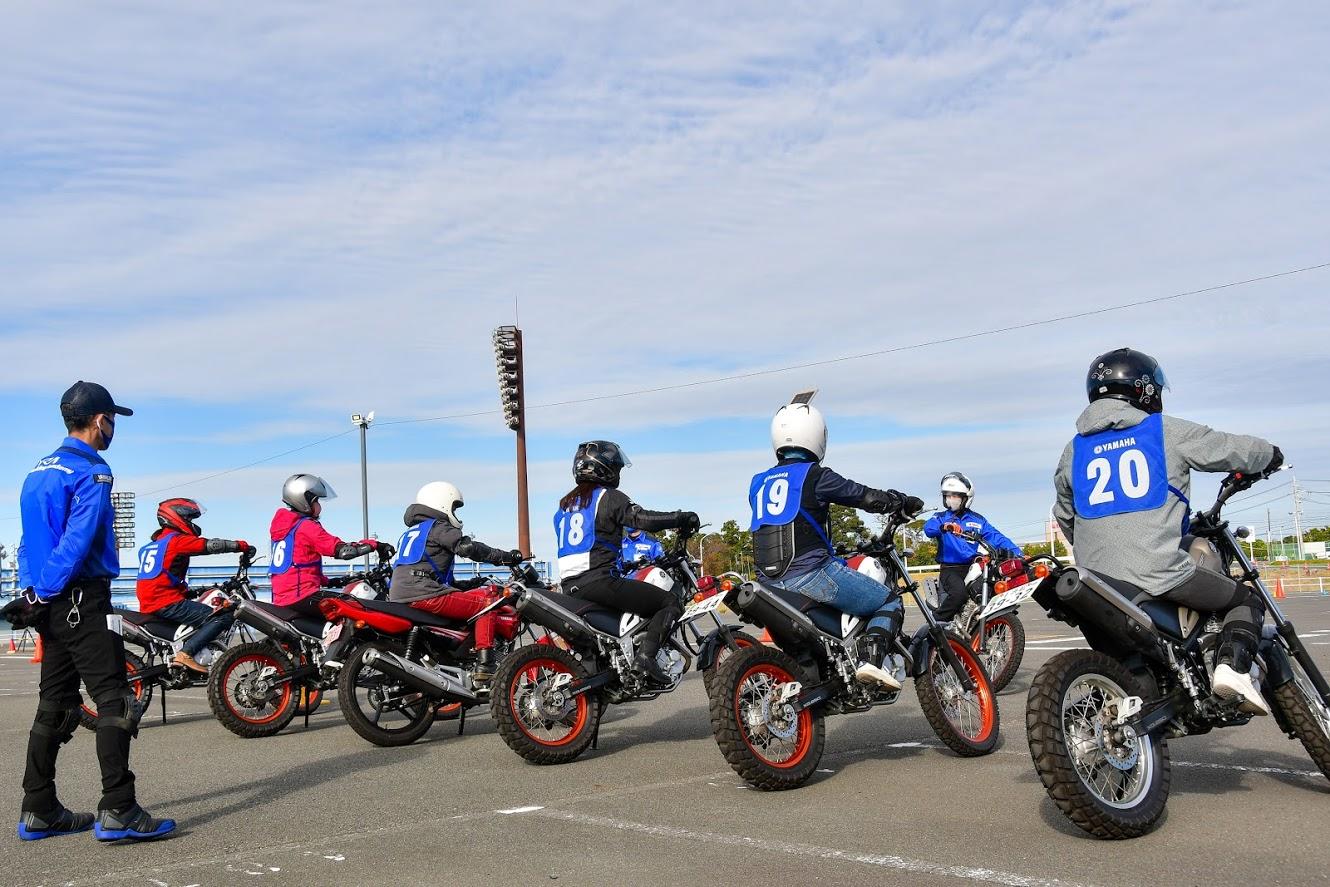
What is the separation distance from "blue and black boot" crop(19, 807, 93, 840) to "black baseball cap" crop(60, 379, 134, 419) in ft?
6.32

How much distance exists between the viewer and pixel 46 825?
20.1 ft

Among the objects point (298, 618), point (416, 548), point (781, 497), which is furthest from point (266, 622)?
point (781, 497)

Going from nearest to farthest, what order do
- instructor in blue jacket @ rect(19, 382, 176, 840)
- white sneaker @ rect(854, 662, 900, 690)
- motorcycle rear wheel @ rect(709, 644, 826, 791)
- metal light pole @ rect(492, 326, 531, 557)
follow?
instructor in blue jacket @ rect(19, 382, 176, 840), motorcycle rear wheel @ rect(709, 644, 826, 791), white sneaker @ rect(854, 662, 900, 690), metal light pole @ rect(492, 326, 531, 557)

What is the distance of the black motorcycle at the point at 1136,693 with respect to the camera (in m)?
5.14

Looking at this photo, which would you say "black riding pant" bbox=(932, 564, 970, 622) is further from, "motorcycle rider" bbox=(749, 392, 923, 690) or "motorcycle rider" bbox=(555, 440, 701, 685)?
"motorcycle rider" bbox=(749, 392, 923, 690)

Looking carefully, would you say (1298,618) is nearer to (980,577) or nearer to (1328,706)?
(980,577)

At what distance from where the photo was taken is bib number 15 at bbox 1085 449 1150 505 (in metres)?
5.76

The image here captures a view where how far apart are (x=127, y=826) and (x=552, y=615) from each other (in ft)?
10.0

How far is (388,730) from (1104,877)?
18.6ft

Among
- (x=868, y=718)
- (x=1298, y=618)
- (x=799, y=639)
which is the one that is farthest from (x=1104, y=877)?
(x=1298, y=618)

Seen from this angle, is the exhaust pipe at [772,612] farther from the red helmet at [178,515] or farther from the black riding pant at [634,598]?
the red helmet at [178,515]

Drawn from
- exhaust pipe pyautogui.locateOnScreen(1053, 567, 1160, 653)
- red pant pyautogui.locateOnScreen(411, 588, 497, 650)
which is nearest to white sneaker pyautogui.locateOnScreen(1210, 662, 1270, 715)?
exhaust pipe pyautogui.locateOnScreen(1053, 567, 1160, 653)

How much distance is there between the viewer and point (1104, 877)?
15.4 feet

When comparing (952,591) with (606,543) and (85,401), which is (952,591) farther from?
(85,401)
